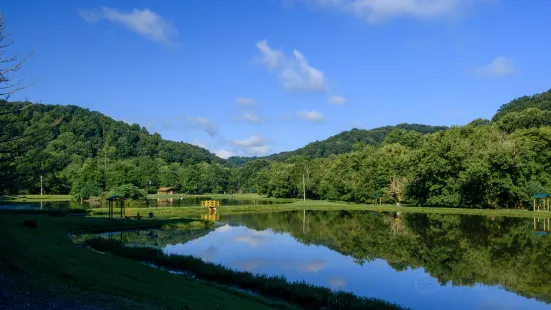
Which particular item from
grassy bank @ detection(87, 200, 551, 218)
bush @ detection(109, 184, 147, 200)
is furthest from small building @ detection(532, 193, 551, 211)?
bush @ detection(109, 184, 147, 200)

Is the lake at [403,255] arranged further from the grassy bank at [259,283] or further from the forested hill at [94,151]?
the forested hill at [94,151]

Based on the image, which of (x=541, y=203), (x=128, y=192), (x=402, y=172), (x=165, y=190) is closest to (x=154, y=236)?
(x=128, y=192)

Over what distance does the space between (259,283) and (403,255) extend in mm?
13974

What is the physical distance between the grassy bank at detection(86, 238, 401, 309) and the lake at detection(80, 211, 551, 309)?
279cm

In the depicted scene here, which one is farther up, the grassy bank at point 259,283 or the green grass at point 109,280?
the green grass at point 109,280

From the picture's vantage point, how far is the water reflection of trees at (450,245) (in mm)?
23172

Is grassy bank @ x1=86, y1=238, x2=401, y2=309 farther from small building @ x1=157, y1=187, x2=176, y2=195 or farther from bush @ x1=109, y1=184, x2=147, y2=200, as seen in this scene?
small building @ x1=157, y1=187, x2=176, y2=195

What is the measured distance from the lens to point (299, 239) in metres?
37.4

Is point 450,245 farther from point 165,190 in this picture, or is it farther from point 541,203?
point 165,190

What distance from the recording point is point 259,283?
19.3 m

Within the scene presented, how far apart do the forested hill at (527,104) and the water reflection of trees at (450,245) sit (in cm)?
8495

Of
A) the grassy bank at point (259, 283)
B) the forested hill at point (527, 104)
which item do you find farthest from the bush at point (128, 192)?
the forested hill at point (527, 104)

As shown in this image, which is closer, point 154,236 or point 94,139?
point 154,236

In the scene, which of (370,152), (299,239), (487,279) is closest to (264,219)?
(299,239)
